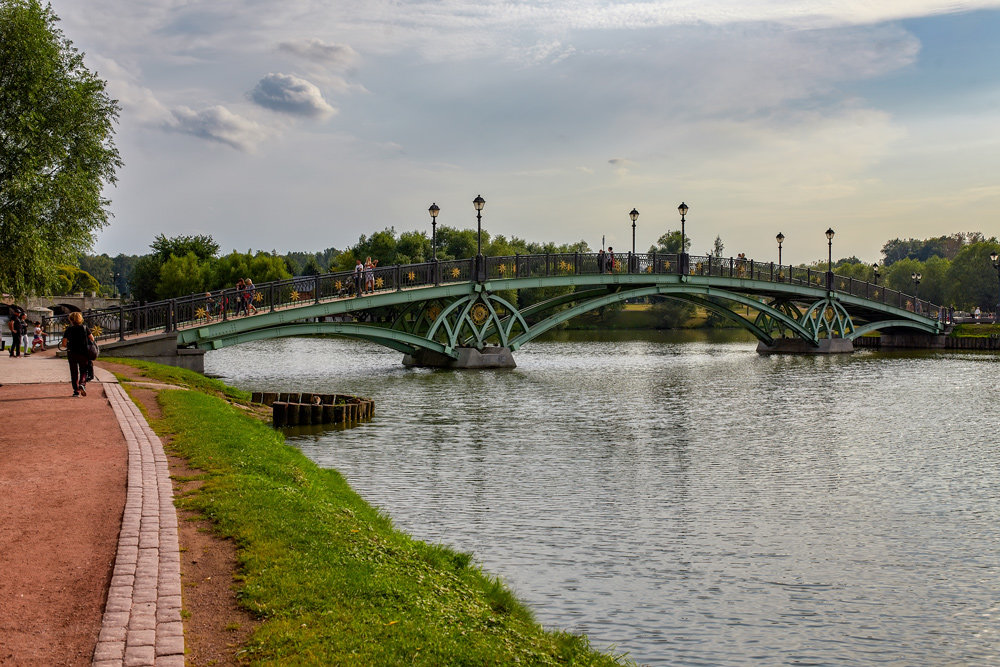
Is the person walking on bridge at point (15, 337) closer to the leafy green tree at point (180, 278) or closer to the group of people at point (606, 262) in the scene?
the group of people at point (606, 262)

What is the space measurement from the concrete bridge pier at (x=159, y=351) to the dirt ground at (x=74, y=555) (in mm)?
16749

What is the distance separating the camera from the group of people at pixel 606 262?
143 ft

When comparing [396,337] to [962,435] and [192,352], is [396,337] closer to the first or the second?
[192,352]

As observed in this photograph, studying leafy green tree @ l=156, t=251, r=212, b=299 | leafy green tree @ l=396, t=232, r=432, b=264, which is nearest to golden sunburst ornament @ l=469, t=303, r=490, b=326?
leafy green tree @ l=396, t=232, r=432, b=264

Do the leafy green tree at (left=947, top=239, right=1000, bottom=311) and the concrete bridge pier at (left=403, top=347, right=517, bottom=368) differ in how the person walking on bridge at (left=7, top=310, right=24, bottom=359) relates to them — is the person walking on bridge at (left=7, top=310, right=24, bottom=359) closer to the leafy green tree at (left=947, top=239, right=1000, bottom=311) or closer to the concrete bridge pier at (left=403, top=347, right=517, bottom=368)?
the concrete bridge pier at (left=403, top=347, right=517, bottom=368)

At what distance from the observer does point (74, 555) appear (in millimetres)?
7016

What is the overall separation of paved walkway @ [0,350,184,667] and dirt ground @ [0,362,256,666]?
97 millimetres

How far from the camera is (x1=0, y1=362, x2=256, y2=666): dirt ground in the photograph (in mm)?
5473

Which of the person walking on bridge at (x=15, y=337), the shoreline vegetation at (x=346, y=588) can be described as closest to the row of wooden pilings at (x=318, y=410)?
the shoreline vegetation at (x=346, y=588)

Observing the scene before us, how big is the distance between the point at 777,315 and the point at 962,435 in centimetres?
3436

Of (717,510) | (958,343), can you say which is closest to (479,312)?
(717,510)

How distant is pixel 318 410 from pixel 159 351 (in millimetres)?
10287

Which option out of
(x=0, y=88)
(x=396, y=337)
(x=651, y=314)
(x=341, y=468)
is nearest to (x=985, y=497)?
(x=341, y=468)

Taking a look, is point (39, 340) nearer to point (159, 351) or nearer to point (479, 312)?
point (159, 351)
